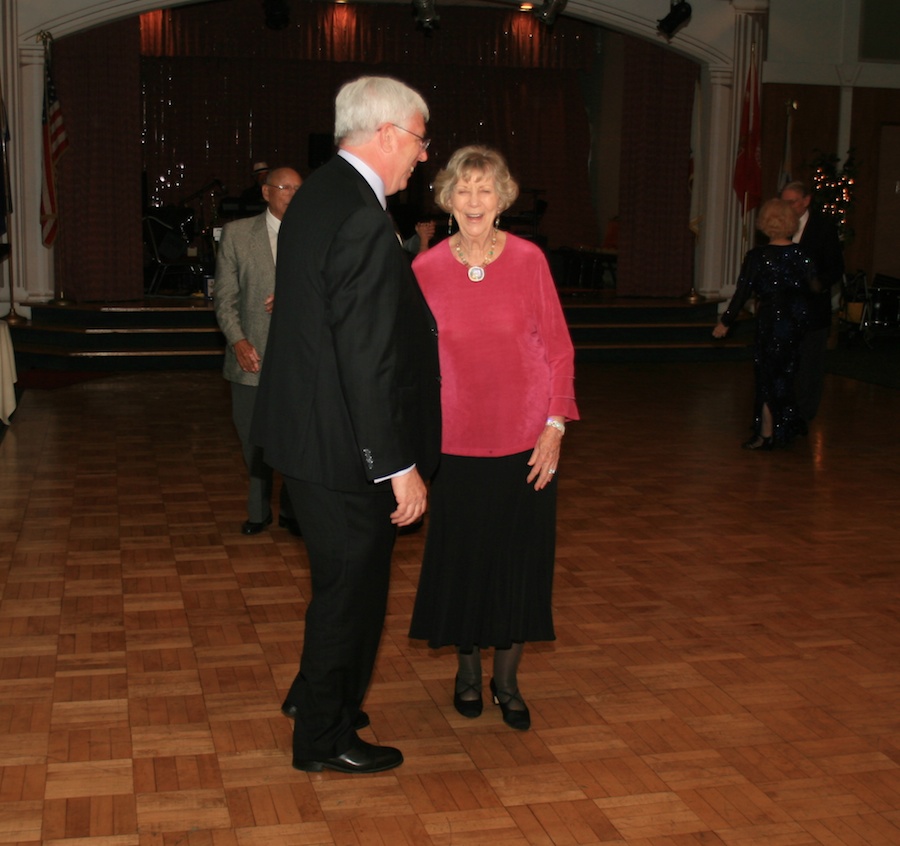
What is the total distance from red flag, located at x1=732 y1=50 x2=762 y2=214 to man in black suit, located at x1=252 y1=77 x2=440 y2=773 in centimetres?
990

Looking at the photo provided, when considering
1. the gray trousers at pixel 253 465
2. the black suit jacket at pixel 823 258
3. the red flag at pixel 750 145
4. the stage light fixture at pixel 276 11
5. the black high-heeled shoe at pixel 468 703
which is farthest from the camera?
the stage light fixture at pixel 276 11

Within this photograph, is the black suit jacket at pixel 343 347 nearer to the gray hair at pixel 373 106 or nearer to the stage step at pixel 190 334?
the gray hair at pixel 373 106

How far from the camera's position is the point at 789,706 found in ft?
10.9

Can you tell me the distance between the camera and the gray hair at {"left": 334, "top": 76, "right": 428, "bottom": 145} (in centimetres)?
254

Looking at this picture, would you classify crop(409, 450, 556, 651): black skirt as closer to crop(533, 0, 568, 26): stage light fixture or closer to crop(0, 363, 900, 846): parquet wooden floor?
crop(0, 363, 900, 846): parquet wooden floor

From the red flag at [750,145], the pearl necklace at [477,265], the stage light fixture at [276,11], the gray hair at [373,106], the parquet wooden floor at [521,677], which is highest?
the stage light fixture at [276,11]

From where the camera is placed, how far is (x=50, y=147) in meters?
10.6

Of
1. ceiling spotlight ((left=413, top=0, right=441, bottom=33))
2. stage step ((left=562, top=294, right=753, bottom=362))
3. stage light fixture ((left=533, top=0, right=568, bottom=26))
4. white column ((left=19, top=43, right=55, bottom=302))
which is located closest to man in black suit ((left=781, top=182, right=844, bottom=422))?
stage step ((left=562, top=294, right=753, bottom=362))

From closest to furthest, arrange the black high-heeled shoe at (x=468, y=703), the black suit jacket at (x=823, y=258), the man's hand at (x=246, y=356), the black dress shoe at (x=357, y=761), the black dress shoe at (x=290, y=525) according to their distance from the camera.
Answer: the black dress shoe at (x=357, y=761) → the black high-heeled shoe at (x=468, y=703) → the man's hand at (x=246, y=356) → the black dress shoe at (x=290, y=525) → the black suit jacket at (x=823, y=258)

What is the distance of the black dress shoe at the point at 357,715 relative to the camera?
3.05 meters

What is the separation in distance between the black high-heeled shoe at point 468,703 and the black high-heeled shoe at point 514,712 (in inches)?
2.1

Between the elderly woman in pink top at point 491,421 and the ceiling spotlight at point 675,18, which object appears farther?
the ceiling spotlight at point 675,18

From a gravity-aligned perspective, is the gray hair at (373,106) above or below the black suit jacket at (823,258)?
above

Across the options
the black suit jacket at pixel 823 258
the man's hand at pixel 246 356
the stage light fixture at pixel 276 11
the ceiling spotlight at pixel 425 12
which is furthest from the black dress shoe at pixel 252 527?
the stage light fixture at pixel 276 11
